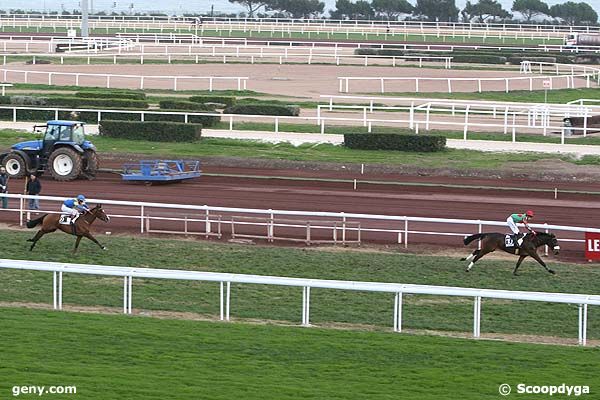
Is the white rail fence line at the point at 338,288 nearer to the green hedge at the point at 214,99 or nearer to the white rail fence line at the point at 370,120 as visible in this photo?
the white rail fence line at the point at 370,120

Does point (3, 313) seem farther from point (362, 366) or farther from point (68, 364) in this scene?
point (362, 366)

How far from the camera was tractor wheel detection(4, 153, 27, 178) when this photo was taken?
2645cm

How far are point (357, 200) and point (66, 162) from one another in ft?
20.4

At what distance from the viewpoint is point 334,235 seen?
21.0 metres

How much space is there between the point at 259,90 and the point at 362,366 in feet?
116

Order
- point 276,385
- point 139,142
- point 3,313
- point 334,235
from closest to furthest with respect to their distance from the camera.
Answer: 1. point 276,385
2. point 3,313
3. point 334,235
4. point 139,142

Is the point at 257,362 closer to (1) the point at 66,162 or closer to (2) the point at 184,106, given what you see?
(1) the point at 66,162

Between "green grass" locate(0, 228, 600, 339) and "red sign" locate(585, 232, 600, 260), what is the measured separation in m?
0.67

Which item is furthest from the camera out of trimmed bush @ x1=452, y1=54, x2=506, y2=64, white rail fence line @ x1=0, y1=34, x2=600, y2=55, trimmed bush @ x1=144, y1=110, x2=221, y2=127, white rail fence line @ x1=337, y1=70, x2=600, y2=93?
white rail fence line @ x1=0, y1=34, x2=600, y2=55

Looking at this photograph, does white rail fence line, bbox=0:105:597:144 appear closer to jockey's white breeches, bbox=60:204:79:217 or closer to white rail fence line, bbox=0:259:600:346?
jockey's white breeches, bbox=60:204:79:217

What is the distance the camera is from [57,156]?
26469mm

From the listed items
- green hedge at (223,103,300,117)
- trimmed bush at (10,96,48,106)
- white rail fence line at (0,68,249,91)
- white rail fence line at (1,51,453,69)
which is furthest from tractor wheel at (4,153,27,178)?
white rail fence line at (1,51,453,69)

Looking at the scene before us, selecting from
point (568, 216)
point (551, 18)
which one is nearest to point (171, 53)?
Answer: point (568, 216)

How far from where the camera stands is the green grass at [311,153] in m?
30.2
